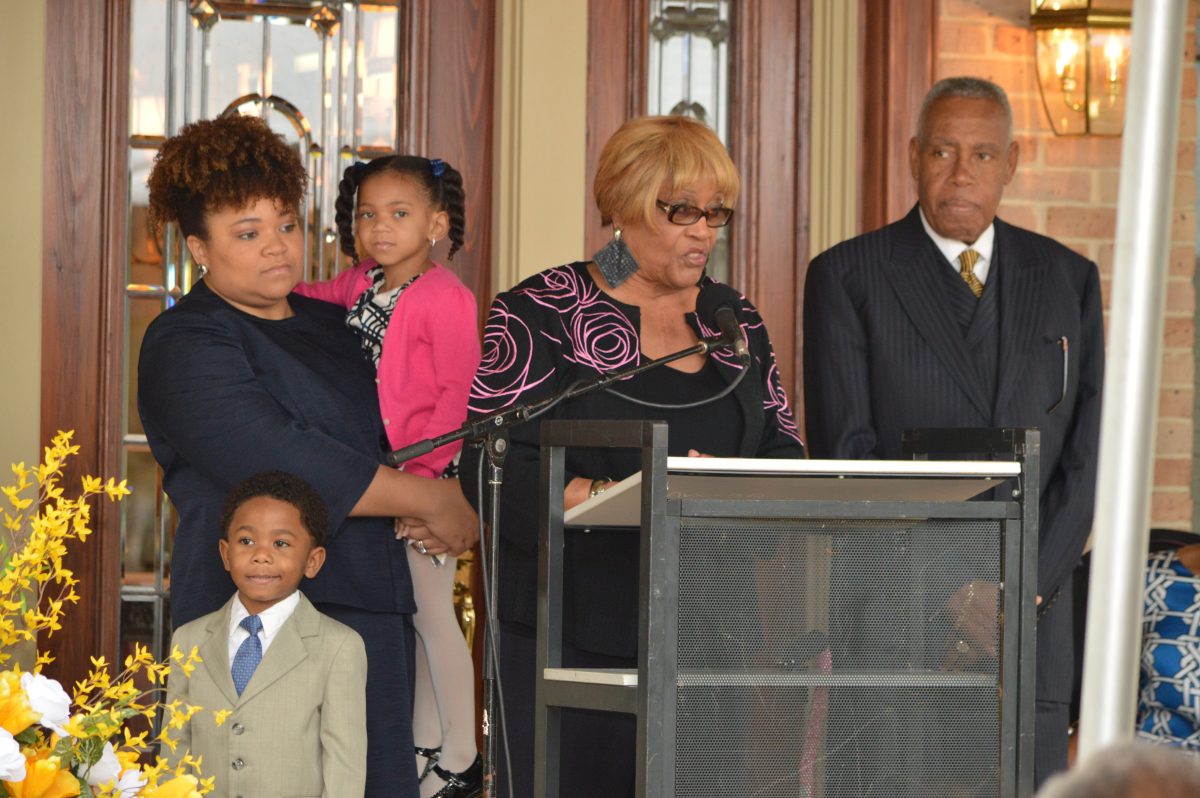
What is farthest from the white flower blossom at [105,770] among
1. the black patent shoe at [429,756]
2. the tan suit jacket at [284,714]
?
the black patent shoe at [429,756]

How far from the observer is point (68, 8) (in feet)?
12.9

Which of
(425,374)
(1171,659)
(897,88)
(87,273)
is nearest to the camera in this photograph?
(1171,659)

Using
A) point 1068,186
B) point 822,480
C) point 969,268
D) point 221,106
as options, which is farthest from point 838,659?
point 221,106

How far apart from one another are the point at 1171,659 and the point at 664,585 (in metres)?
1.66

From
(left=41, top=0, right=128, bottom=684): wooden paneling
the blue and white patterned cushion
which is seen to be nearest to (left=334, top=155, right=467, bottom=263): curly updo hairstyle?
(left=41, top=0, right=128, bottom=684): wooden paneling

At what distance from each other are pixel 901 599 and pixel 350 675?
1206 mm

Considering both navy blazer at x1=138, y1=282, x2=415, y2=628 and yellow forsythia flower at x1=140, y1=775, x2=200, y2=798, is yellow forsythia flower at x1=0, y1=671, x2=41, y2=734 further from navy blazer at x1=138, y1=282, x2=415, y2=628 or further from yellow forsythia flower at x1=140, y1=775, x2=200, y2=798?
navy blazer at x1=138, y1=282, x2=415, y2=628

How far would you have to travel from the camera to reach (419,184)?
345 cm

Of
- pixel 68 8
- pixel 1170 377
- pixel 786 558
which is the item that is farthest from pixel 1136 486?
pixel 68 8

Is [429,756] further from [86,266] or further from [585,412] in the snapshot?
[86,266]

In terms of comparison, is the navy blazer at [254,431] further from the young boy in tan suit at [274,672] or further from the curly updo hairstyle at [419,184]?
the curly updo hairstyle at [419,184]

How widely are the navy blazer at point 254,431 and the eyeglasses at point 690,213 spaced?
2.41 ft

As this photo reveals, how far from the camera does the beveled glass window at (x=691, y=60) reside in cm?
416

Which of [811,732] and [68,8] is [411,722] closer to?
[811,732]
